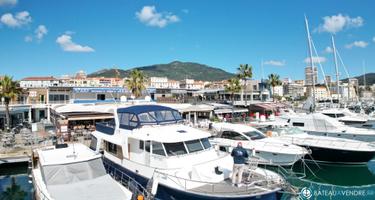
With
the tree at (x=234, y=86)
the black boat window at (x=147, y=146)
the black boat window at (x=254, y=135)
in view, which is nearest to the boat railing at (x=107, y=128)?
the black boat window at (x=147, y=146)

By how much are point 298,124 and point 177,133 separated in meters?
19.3

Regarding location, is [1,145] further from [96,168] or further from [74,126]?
[96,168]

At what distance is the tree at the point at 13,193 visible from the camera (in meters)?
15.4

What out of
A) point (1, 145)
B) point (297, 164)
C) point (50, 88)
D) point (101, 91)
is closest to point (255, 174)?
point (297, 164)

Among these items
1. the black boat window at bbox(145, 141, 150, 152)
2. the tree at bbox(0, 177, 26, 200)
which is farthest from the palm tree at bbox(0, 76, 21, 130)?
the black boat window at bbox(145, 141, 150, 152)

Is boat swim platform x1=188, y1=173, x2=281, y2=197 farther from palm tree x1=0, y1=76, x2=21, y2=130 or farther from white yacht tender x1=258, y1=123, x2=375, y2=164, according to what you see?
palm tree x1=0, y1=76, x2=21, y2=130

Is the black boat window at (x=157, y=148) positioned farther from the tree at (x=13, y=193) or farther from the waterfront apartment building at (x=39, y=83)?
the waterfront apartment building at (x=39, y=83)

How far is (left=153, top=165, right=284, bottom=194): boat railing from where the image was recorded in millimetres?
10422

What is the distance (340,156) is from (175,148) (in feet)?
42.3

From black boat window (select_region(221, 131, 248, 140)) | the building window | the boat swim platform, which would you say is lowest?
the boat swim platform

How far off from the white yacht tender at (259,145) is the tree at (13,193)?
37.1ft

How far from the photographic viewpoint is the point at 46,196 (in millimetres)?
10289

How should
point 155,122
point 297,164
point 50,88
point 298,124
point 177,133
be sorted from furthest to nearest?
point 50,88 < point 298,124 < point 297,164 < point 155,122 < point 177,133

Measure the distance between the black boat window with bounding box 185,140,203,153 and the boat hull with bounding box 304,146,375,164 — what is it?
10.7m
